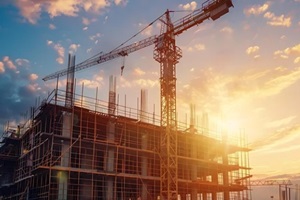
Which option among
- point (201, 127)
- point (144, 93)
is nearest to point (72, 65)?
point (144, 93)

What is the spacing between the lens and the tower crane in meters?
45.0

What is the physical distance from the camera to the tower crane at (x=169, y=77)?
45031 millimetres

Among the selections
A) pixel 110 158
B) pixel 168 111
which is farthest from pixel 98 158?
pixel 168 111

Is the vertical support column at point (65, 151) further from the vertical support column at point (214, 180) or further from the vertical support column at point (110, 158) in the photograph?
the vertical support column at point (214, 180)

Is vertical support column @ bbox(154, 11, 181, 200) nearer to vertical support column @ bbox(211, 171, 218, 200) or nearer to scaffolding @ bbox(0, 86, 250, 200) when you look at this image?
scaffolding @ bbox(0, 86, 250, 200)

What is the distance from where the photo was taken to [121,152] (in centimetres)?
4325

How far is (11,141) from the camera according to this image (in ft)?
169

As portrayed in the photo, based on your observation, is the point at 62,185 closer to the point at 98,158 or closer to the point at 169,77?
the point at 98,158

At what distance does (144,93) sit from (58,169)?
19536mm

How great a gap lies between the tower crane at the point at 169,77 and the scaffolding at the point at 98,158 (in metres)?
1.14

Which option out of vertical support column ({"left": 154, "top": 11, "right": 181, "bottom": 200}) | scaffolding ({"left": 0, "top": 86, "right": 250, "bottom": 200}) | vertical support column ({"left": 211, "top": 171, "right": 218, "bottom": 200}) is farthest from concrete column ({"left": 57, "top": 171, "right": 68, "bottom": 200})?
vertical support column ({"left": 211, "top": 171, "right": 218, "bottom": 200})

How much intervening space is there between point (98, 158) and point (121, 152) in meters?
2.79

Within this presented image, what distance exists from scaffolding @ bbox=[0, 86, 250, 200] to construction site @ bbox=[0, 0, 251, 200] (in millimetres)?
107

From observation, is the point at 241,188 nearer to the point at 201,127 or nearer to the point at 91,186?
the point at 201,127
